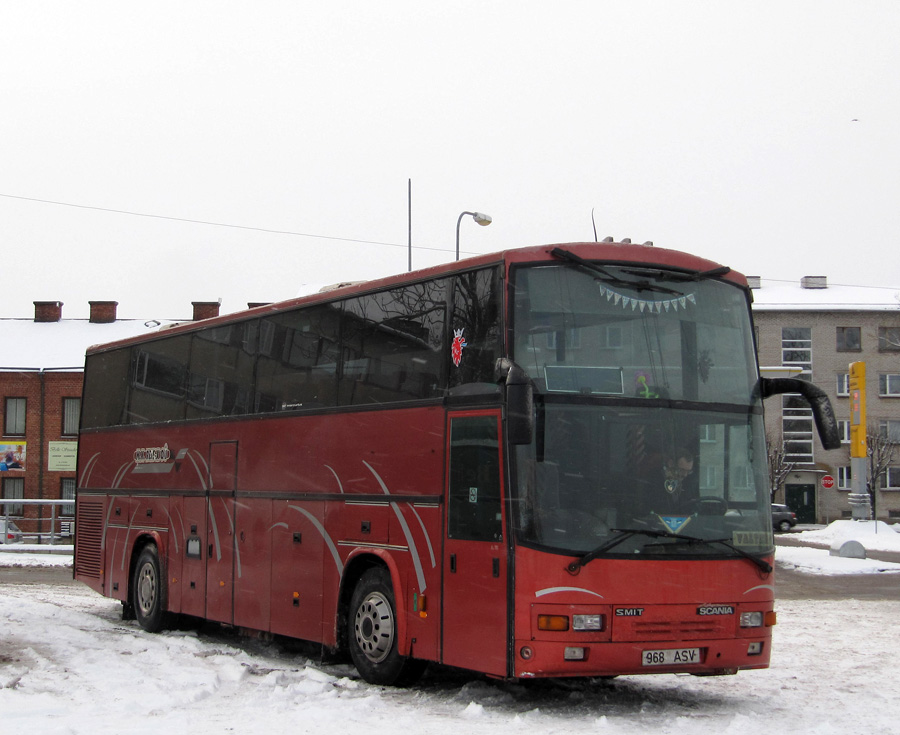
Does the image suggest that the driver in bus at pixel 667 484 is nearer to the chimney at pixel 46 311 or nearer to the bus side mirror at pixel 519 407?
the bus side mirror at pixel 519 407

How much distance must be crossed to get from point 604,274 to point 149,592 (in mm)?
8724

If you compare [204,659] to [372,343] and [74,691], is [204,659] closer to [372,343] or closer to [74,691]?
[74,691]

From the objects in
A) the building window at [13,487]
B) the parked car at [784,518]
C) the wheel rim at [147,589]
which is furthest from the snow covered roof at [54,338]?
the wheel rim at [147,589]

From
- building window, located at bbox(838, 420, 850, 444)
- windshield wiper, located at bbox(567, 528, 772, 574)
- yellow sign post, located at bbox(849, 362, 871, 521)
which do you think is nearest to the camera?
windshield wiper, located at bbox(567, 528, 772, 574)

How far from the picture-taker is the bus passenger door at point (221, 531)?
13625 millimetres

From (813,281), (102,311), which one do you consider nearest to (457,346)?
(102,311)

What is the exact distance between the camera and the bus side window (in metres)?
9.34

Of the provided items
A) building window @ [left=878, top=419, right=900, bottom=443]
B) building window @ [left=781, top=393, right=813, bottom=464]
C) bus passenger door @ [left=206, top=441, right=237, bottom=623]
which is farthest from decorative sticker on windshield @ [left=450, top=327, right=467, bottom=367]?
building window @ [left=878, top=419, right=900, bottom=443]

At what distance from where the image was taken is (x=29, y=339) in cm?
Result: 5634

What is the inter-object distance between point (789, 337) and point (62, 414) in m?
44.6

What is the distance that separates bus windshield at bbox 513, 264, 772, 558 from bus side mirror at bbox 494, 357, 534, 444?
49 centimetres

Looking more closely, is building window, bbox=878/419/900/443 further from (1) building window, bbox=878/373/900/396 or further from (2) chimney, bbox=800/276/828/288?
(2) chimney, bbox=800/276/828/288

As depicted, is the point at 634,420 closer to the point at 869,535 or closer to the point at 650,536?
the point at 650,536

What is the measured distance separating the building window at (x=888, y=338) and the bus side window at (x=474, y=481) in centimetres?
6947
